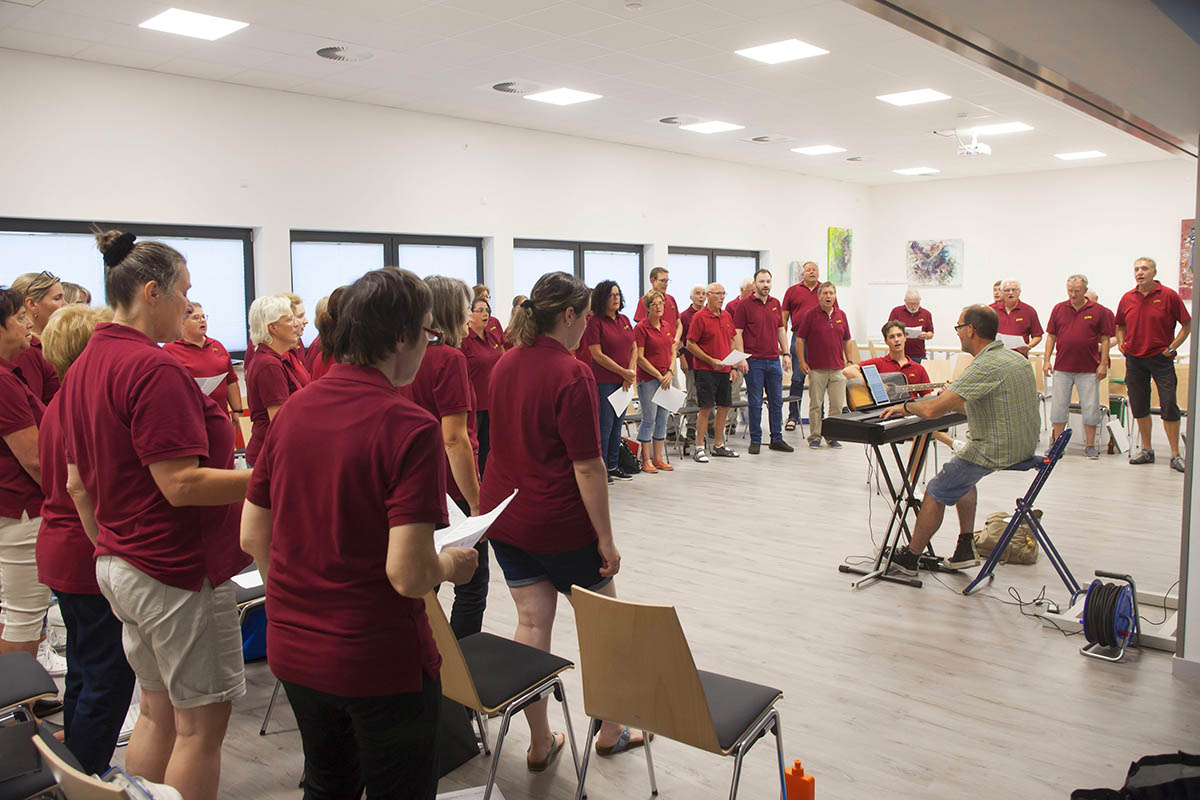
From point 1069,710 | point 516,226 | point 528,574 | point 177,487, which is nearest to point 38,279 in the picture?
point 177,487

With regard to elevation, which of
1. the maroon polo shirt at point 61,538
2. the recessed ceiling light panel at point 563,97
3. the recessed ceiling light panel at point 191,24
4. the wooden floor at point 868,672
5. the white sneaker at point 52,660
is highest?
the recessed ceiling light panel at point 563,97

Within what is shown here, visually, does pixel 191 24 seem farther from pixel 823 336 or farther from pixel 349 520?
pixel 823 336

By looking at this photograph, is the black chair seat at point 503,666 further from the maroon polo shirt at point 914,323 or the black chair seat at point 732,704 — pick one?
the maroon polo shirt at point 914,323

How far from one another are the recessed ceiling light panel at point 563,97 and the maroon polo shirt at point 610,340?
7.73 feet

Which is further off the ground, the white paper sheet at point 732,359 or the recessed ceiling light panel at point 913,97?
the recessed ceiling light panel at point 913,97

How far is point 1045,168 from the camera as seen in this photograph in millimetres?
13930

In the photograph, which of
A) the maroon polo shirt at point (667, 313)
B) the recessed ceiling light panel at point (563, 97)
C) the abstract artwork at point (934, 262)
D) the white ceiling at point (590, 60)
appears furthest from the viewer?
the abstract artwork at point (934, 262)

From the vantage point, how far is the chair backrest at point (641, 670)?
88.2 inches

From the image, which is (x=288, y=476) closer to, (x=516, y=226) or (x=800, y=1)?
(x=800, y=1)

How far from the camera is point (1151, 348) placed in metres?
7.98

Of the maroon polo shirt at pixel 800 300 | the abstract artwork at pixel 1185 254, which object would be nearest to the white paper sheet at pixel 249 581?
the maroon polo shirt at pixel 800 300

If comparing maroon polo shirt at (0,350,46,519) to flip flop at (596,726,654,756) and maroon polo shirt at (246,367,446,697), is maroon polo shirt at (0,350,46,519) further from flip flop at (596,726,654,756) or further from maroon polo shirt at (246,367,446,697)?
flip flop at (596,726,654,756)

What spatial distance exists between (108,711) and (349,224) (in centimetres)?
675

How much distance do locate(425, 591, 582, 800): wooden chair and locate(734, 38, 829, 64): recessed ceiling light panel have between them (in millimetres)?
5578
